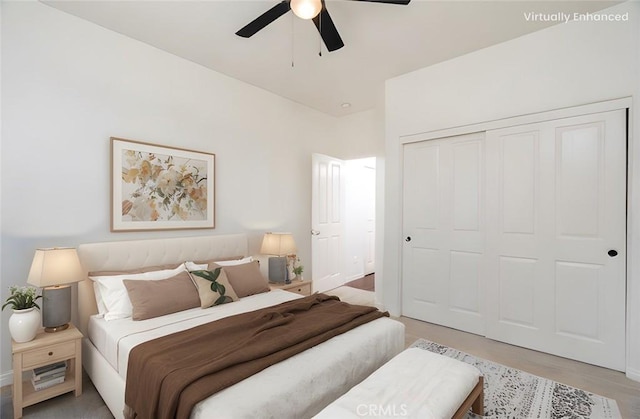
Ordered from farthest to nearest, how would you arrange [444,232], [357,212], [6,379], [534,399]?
[357,212]
[444,232]
[6,379]
[534,399]

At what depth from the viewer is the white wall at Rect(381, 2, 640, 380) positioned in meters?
2.41

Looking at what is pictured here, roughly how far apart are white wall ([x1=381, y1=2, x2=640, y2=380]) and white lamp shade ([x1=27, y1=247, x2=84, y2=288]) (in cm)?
315

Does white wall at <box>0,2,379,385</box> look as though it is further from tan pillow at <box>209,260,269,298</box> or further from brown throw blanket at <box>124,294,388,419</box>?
brown throw blanket at <box>124,294,388,419</box>

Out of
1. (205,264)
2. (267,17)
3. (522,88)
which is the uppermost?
(267,17)

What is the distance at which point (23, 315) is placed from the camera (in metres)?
1.99

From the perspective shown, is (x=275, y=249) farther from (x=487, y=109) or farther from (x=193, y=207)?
(x=487, y=109)

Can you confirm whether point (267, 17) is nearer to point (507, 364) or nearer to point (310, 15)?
point (310, 15)

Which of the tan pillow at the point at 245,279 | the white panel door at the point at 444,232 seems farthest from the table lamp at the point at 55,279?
the white panel door at the point at 444,232

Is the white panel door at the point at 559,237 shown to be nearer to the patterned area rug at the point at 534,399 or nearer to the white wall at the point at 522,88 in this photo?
the white wall at the point at 522,88

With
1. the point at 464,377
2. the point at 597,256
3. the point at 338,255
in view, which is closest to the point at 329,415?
the point at 464,377

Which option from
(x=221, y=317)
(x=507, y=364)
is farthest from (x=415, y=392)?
(x=507, y=364)

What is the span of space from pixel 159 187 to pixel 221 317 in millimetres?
1511

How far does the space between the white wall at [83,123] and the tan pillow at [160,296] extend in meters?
0.70

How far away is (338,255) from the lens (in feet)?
16.5
